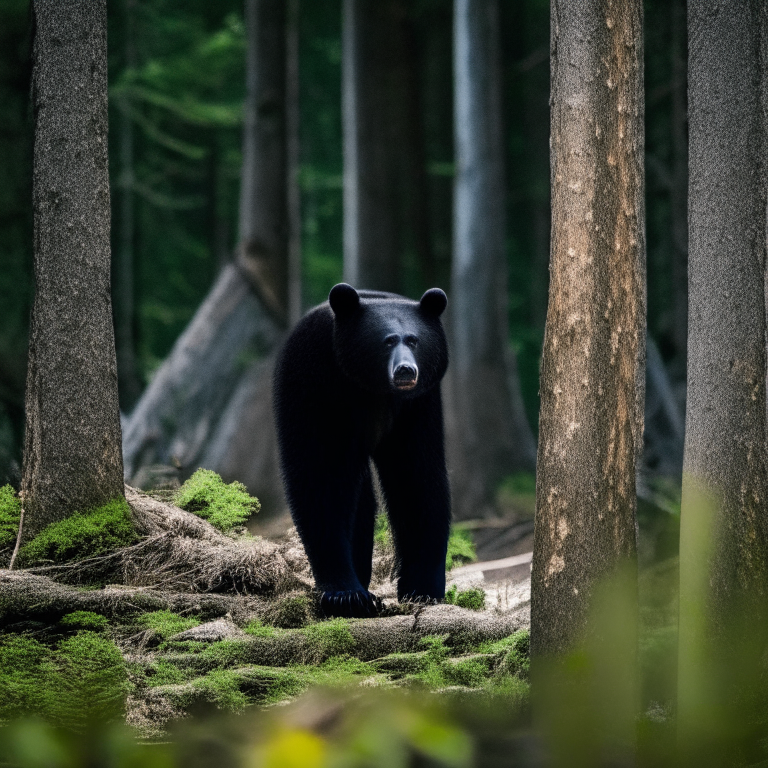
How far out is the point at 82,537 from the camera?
5809 mm

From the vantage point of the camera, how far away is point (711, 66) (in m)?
4.55

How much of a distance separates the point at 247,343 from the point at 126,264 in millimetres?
3833

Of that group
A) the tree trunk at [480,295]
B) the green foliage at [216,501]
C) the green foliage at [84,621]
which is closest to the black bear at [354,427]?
the green foliage at [216,501]

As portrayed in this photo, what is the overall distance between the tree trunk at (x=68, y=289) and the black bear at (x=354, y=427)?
3.95ft

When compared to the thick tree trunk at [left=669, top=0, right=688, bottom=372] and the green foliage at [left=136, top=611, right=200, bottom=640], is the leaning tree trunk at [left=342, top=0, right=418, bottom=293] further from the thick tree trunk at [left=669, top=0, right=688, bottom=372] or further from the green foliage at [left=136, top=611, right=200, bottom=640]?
the green foliage at [left=136, top=611, right=200, bottom=640]

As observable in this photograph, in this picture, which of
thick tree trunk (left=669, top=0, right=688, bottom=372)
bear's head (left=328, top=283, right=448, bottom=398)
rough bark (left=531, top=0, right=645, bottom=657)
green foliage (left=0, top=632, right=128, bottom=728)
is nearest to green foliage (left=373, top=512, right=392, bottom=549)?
bear's head (left=328, top=283, right=448, bottom=398)

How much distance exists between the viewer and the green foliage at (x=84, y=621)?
5.07 metres

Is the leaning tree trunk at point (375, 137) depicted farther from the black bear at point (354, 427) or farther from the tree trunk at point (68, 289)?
the black bear at point (354, 427)

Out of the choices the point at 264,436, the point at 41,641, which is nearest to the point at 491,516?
the point at 264,436

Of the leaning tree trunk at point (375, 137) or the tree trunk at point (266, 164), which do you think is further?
the leaning tree trunk at point (375, 137)

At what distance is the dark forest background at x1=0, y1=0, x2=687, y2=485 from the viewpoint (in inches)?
Answer: 319

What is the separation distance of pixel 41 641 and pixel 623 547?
296cm

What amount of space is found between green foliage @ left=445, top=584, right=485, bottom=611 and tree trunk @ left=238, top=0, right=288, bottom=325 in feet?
21.1

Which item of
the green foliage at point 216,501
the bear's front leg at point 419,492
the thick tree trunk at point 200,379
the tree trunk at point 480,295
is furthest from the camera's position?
the tree trunk at point 480,295
